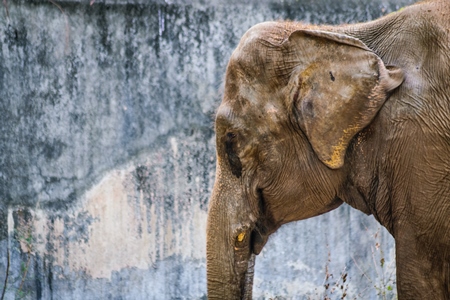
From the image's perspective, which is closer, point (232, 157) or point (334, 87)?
point (334, 87)

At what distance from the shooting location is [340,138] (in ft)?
11.1

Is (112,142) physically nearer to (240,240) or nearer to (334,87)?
(240,240)

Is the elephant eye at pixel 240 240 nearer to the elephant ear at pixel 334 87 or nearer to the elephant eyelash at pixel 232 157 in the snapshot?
the elephant eyelash at pixel 232 157

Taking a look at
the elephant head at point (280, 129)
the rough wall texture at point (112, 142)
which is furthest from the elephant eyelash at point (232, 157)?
the rough wall texture at point (112, 142)

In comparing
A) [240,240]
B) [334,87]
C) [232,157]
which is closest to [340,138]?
[334,87]

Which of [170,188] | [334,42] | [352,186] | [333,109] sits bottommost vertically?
[352,186]

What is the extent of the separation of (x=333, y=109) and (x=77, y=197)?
11.6ft

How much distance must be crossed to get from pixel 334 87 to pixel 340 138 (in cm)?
21

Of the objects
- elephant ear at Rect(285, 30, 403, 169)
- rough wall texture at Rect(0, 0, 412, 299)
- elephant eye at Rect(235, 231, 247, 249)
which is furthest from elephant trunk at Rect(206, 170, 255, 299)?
rough wall texture at Rect(0, 0, 412, 299)

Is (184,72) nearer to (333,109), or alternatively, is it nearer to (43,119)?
(43,119)

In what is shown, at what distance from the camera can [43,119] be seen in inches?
256

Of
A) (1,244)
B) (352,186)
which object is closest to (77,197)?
(1,244)

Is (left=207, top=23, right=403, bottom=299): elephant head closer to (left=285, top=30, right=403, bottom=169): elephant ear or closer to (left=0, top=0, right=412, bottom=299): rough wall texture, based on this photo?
(left=285, top=30, right=403, bottom=169): elephant ear

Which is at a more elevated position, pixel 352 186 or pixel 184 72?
pixel 184 72
